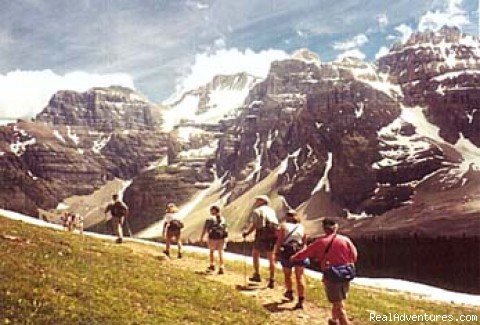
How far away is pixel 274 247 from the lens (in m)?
26.1

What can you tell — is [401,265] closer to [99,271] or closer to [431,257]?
[431,257]

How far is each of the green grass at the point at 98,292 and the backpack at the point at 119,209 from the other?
40.7ft

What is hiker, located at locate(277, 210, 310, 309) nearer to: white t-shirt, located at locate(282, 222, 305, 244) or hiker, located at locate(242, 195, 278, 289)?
white t-shirt, located at locate(282, 222, 305, 244)

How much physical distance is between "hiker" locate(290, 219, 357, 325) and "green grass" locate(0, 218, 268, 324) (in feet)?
11.4

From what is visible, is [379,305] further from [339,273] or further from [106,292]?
[106,292]

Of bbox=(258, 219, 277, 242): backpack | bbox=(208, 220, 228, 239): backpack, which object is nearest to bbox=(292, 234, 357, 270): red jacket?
bbox=(258, 219, 277, 242): backpack

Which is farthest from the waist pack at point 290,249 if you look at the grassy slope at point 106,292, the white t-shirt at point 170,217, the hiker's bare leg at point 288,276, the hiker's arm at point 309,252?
the white t-shirt at point 170,217

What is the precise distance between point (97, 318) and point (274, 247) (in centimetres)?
1051

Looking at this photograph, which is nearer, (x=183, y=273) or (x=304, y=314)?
(x=304, y=314)

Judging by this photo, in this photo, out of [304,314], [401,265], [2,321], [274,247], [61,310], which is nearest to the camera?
[2,321]

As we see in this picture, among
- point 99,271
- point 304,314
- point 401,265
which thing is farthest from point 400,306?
point 401,265

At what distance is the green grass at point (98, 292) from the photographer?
57.1ft

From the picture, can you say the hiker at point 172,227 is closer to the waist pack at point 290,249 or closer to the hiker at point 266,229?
the hiker at point 266,229

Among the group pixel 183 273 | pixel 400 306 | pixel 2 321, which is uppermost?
pixel 2 321
